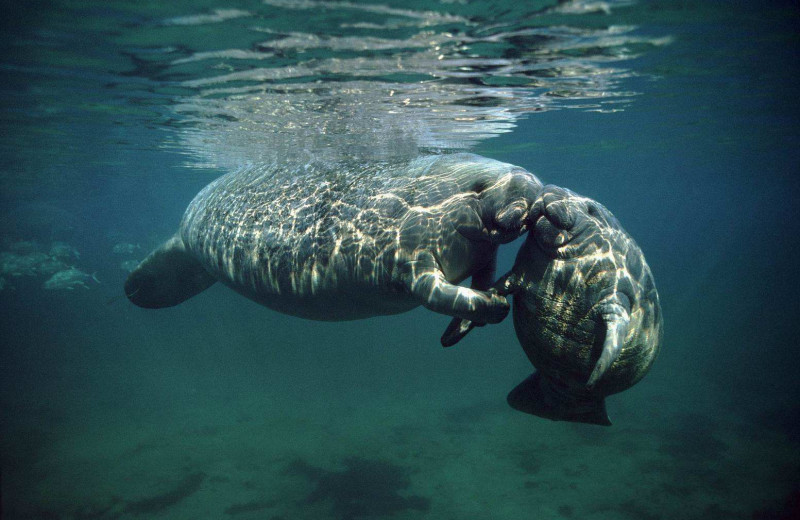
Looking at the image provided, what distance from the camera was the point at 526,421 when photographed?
13336mm

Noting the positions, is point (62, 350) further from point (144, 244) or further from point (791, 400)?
point (791, 400)

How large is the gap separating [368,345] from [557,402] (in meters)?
19.4

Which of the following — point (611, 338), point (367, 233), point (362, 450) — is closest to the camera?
point (611, 338)

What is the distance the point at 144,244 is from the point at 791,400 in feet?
123

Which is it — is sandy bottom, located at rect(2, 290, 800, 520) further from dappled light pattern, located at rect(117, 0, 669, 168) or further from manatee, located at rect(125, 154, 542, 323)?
dappled light pattern, located at rect(117, 0, 669, 168)

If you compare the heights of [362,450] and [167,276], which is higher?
[167,276]

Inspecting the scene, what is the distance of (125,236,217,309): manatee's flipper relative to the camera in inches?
294

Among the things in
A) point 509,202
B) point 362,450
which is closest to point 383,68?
point 509,202

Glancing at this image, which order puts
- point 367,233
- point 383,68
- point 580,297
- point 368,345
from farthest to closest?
point 368,345 < point 383,68 < point 367,233 < point 580,297

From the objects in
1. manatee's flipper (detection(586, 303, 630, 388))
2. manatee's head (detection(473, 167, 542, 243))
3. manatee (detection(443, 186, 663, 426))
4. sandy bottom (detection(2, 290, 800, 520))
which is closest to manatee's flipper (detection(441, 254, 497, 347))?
manatee's head (detection(473, 167, 542, 243))

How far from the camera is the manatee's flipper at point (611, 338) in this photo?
111 inches

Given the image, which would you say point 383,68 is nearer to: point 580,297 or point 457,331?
point 457,331

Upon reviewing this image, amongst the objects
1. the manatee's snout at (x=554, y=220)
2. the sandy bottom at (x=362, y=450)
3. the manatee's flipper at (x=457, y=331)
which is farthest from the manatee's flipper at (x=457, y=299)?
the sandy bottom at (x=362, y=450)

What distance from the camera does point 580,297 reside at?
3.27 meters
